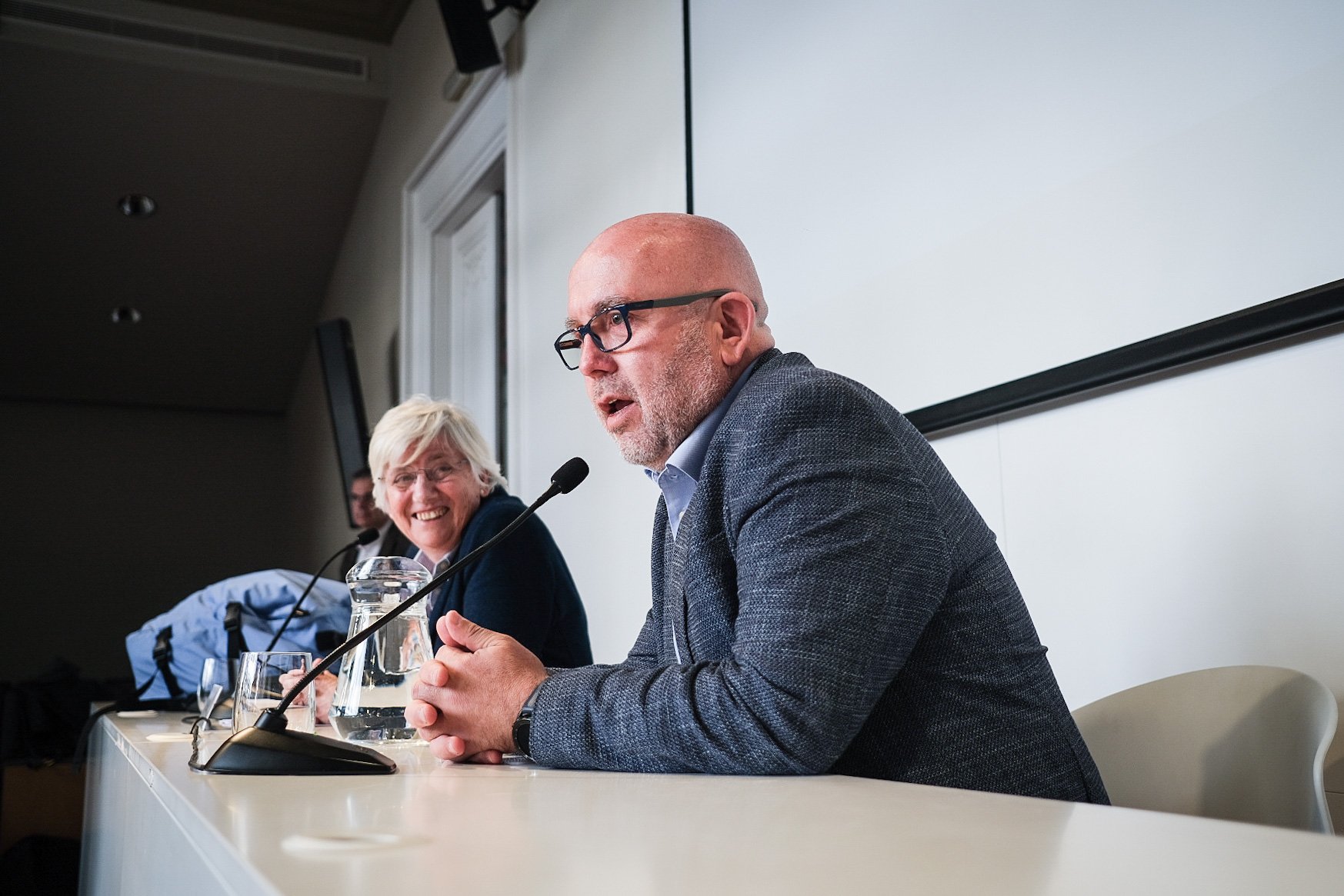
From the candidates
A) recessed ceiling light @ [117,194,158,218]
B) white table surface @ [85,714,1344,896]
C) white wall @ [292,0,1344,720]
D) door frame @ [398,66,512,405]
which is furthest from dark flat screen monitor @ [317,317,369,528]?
white table surface @ [85,714,1344,896]

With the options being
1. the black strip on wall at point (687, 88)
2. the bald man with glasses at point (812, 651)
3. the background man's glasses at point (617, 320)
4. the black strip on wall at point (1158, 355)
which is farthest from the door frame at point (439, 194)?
the bald man with glasses at point (812, 651)

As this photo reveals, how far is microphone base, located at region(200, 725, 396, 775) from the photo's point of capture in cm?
87

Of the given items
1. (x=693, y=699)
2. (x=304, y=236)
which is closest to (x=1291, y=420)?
(x=693, y=699)

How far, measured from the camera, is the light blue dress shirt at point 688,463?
1210 mm

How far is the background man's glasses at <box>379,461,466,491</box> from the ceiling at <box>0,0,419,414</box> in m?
3.76

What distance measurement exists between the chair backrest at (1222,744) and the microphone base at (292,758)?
777mm

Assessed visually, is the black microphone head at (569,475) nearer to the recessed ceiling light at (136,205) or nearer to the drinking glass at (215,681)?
the drinking glass at (215,681)

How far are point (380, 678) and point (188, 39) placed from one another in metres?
4.94

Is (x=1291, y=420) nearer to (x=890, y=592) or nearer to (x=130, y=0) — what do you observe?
Answer: (x=890, y=592)

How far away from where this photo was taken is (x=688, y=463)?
47.6 inches

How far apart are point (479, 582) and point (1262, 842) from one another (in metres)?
1.45

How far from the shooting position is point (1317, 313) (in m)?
1.23

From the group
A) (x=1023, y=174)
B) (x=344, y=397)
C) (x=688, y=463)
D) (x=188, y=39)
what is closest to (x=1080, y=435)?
(x=1023, y=174)

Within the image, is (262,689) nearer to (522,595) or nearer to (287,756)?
(287,756)
